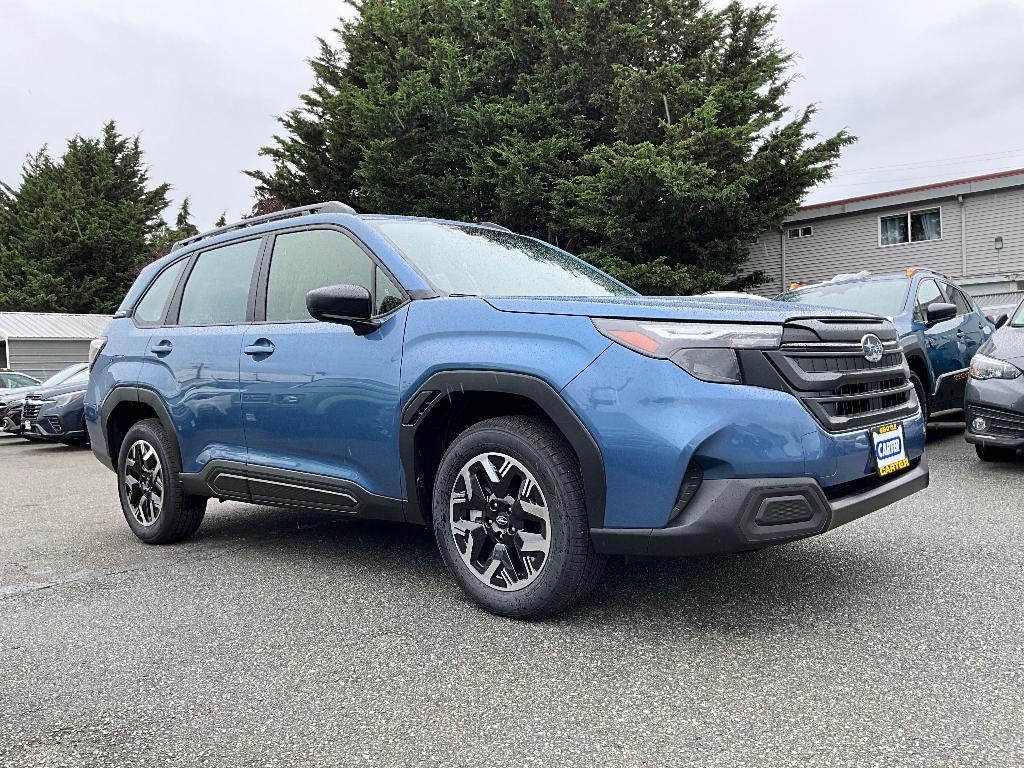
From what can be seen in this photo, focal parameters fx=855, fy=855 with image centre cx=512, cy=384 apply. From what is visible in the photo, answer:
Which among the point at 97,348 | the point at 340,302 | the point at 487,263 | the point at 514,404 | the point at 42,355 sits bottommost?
the point at 42,355

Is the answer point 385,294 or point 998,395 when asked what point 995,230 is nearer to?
point 998,395

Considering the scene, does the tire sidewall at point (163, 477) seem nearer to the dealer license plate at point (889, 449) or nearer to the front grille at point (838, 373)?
the front grille at point (838, 373)

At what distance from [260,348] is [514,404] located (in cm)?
148

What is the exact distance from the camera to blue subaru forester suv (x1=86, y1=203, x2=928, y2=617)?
9.43 feet

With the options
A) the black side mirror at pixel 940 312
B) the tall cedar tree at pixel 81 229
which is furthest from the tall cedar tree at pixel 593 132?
the tall cedar tree at pixel 81 229

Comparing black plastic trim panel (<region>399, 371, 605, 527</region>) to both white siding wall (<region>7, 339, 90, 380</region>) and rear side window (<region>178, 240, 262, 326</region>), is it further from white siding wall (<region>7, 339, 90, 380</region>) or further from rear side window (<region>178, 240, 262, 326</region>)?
white siding wall (<region>7, 339, 90, 380</region>)

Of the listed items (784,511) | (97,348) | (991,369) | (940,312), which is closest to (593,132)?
(940,312)

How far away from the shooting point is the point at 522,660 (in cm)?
291

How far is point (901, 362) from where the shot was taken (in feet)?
11.8

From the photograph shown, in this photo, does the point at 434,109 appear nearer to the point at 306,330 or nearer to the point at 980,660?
the point at 306,330

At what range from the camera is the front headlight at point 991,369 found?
20.2ft

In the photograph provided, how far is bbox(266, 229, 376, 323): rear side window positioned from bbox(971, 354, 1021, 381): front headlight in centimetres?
483

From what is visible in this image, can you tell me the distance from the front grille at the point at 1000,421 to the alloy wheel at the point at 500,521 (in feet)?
14.8

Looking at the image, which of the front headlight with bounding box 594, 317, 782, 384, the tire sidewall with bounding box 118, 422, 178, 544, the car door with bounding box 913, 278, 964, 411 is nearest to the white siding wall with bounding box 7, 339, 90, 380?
the tire sidewall with bounding box 118, 422, 178, 544
